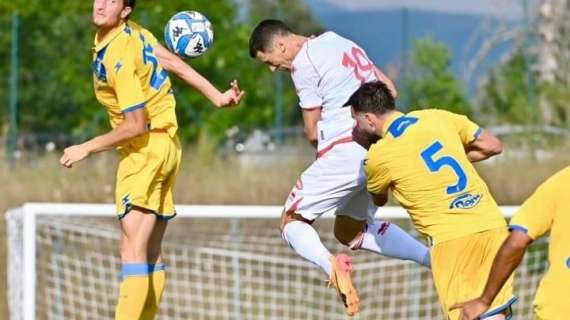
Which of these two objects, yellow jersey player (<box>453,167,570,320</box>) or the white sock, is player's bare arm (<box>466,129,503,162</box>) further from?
yellow jersey player (<box>453,167,570,320</box>)

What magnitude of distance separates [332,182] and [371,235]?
0.63 m

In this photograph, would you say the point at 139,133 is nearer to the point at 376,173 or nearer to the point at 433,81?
the point at 376,173

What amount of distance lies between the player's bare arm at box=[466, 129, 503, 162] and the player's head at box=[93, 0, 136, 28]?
2.08 metres

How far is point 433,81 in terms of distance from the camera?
888 inches

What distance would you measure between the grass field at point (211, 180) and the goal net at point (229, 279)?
0.64 m

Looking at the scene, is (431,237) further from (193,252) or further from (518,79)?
(518,79)

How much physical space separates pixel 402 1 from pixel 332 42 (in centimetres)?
1684

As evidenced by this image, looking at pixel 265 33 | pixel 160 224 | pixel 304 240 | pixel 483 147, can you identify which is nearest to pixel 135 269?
pixel 160 224

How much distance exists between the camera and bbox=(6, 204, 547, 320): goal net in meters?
13.3

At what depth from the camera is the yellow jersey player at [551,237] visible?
20.4 ft

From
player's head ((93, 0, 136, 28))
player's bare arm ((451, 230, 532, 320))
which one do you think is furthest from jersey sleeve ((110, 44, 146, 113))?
player's bare arm ((451, 230, 532, 320))

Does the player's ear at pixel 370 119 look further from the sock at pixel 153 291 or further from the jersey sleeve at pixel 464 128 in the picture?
the sock at pixel 153 291

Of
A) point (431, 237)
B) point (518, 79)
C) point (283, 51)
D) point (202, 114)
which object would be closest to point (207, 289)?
point (283, 51)

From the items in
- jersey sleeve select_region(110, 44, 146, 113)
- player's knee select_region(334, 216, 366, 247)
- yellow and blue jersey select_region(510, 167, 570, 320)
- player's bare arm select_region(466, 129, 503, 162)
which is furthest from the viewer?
player's knee select_region(334, 216, 366, 247)
